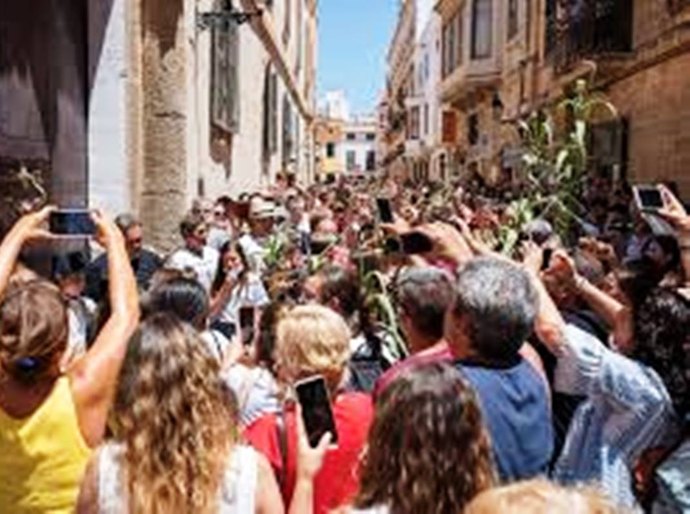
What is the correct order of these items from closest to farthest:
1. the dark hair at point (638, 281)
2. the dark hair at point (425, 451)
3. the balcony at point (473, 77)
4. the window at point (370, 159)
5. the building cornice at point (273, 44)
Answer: the dark hair at point (425, 451)
the dark hair at point (638, 281)
the building cornice at point (273, 44)
the balcony at point (473, 77)
the window at point (370, 159)

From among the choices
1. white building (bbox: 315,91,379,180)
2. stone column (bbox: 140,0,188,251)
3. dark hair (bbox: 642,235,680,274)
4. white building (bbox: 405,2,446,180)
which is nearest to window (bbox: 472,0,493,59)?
white building (bbox: 405,2,446,180)

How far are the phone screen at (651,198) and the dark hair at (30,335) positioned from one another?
2.66 metres

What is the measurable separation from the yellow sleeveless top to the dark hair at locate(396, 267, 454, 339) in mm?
1444

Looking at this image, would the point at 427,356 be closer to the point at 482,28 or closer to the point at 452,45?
the point at 482,28

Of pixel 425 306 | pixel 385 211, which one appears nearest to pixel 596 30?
pixel 385 211

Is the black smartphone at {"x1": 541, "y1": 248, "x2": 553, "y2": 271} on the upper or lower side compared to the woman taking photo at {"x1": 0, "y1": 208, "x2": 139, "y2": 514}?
upper

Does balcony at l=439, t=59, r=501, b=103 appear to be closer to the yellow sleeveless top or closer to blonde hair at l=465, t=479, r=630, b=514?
the yellow sleeveless top

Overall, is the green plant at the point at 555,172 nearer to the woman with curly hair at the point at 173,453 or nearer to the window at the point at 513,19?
the woman with curly hair at the point at 173,453

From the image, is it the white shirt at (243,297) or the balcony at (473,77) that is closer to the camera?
the white shirt at (243,297)

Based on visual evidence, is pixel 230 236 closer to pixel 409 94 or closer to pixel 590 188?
pixel 590 188

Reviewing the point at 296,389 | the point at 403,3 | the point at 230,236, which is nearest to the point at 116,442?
the point at 296,389

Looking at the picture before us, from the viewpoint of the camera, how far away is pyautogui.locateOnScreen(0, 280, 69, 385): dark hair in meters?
3.09

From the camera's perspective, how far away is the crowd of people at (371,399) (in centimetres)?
275

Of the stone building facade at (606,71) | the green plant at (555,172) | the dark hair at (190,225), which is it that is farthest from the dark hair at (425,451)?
the stone building facade at (606,71)
